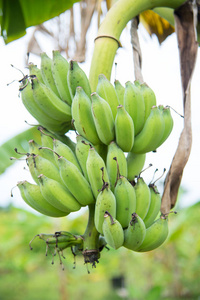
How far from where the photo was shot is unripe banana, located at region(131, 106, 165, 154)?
84cm

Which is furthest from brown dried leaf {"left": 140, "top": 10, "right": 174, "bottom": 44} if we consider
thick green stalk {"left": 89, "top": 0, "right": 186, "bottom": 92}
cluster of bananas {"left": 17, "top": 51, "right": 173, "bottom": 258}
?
cluster of bananas {"left": 17, "top": 51, "right": 173, "bottom": 258}

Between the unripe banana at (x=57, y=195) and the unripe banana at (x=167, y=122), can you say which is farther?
the unripe banana at (x=167, y=122)

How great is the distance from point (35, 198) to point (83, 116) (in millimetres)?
243

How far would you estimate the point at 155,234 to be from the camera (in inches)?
31.7

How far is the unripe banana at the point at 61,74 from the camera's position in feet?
2.91

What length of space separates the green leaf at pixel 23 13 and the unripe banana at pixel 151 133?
2.26 ft

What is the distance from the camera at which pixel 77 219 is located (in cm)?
425

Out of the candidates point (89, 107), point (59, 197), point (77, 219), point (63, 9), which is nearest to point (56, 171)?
point (59, 197)

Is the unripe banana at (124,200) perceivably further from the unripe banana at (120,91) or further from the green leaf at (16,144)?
the green leaf at (16,144)

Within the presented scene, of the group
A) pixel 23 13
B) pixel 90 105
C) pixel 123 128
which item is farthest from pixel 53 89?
pixel 23 13

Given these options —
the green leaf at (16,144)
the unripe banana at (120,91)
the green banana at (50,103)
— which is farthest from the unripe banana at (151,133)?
the green leaf at (16,144)

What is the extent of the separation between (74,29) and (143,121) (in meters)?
1.06

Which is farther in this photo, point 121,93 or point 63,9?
point 63,9

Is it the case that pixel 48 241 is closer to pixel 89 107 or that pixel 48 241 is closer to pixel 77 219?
pixel 89 107
